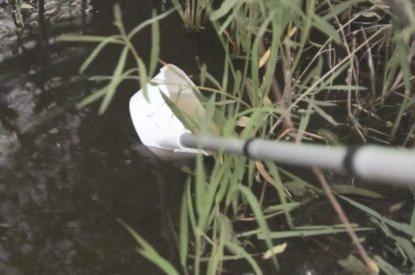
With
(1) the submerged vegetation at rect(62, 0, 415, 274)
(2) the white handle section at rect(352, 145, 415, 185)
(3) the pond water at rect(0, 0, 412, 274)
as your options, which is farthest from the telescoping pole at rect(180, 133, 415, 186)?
(3) the pond water at rect(0, 0, 412, 274)

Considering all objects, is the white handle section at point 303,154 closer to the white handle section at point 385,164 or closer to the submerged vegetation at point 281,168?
the white handle section at point 385,164

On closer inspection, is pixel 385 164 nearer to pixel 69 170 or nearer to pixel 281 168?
pixel 281 168

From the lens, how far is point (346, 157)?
0.61 metres

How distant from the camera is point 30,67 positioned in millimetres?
1979

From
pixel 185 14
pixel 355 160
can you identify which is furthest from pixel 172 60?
pixel 355 160

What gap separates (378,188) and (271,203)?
287mm

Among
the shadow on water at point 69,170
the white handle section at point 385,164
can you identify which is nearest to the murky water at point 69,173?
the shadow on water at point 69,170

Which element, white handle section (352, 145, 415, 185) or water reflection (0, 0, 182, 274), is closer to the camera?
white handle section (352, 145, 415, 185)

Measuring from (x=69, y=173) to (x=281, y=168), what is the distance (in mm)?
559

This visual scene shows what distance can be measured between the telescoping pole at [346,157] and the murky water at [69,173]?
639mm

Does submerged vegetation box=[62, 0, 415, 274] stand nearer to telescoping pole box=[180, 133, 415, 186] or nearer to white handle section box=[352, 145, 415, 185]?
telescoping pole box=[180, 133, 415, 186]

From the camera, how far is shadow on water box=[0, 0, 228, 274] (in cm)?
134

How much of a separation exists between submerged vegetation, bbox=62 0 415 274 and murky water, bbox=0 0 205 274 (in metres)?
0.09

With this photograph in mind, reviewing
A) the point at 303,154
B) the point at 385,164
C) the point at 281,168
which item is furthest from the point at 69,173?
the point at 385,164
